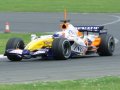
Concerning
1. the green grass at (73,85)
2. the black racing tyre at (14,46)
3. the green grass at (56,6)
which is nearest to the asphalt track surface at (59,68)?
the black racing tyre at (14,46)

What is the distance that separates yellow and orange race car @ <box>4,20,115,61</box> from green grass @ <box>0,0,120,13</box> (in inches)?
1058

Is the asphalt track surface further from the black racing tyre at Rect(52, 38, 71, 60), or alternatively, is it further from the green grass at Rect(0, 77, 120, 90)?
the green grass at Rect(0, 77, 120, 90)

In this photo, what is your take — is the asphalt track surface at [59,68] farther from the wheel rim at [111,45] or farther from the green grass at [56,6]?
the green grass at [56,6]

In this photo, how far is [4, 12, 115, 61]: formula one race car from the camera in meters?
19.0

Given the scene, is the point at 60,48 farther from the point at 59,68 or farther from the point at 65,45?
the point at 59,68

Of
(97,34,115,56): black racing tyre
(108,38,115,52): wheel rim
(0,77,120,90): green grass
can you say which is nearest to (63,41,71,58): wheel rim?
(97,34,115,56): black racing tyre

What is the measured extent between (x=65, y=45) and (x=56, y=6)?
34841mm

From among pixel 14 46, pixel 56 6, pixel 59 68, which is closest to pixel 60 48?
pixel 14 46

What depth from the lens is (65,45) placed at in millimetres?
19281

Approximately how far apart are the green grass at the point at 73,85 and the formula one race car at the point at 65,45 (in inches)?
238

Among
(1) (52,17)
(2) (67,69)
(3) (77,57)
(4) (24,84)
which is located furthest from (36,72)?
(1) (52,17)

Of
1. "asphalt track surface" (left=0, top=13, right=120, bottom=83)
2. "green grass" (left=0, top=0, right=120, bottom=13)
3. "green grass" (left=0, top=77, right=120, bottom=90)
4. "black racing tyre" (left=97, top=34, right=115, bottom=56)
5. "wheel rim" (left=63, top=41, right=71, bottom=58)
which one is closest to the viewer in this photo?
"green grass" (left=0, top=77, right=120, bottom=90)

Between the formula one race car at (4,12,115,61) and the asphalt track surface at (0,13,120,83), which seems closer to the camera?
the asphalt track surface at (0,13,120,83)

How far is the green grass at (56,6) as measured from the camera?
50.0 metres
